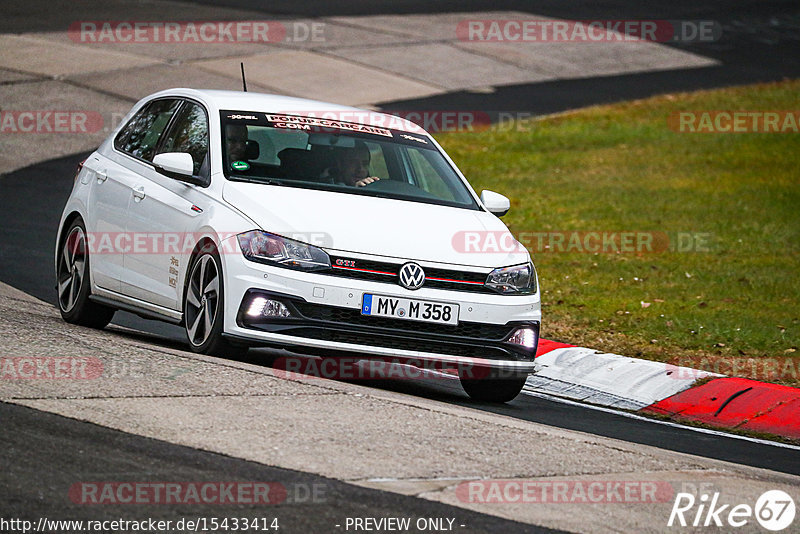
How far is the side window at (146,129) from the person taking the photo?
31.9ft

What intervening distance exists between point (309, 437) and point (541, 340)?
4.89 meters

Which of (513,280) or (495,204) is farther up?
(495,204)

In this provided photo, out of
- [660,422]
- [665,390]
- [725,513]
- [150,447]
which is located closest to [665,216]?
[665,390]

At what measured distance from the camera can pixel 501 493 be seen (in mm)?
5992

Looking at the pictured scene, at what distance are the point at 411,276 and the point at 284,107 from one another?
2.09 metres

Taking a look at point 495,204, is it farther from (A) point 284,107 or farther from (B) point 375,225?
(A) point 284,107

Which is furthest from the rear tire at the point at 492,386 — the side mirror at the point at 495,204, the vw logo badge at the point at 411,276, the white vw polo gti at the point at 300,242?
the side mirror at the point at 495,204

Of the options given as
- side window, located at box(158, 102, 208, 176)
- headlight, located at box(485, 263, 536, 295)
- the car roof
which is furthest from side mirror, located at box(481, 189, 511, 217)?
side window, located at box(158, 102, 208, 176)

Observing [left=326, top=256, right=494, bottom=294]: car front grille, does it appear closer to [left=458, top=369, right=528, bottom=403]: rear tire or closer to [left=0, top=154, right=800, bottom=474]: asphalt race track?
[left=458, top=369, right=528, bottom=403]: rear tire

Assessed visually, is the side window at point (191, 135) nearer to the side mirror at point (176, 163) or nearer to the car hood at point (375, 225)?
the side mirror at point (176, 163)

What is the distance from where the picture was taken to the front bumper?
311 inches

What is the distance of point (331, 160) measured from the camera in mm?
9055

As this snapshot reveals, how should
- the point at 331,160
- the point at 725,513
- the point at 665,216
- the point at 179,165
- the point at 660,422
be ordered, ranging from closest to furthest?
the point at 725,513 → the point at 179,165 → the point at 331,160 → the point at 660,422 → the point at 665,216

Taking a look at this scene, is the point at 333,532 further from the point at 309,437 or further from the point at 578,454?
the point at 578,454
